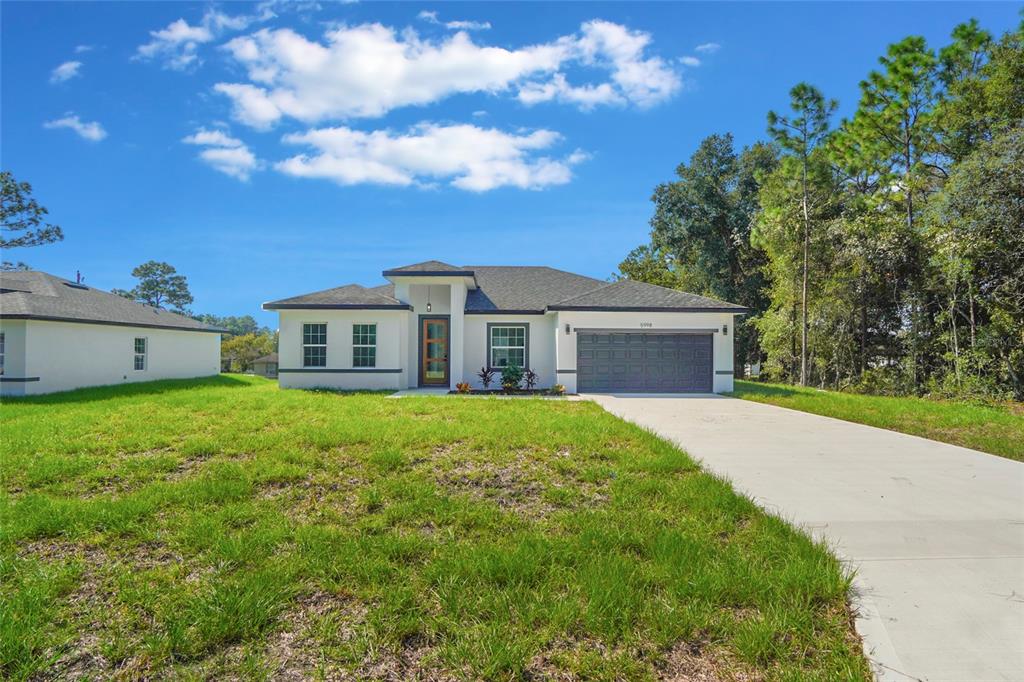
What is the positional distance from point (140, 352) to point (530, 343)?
1622cm

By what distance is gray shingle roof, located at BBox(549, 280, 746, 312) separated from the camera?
15469 millimetres

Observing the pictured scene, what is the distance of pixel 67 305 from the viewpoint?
A: 17125 millimetres

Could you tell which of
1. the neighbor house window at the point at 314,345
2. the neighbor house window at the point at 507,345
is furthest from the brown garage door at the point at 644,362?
the neighbor house window at the point at 314,345

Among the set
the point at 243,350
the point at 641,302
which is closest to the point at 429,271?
the point at 641,302

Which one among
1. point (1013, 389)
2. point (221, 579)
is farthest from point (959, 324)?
point (221, 579)

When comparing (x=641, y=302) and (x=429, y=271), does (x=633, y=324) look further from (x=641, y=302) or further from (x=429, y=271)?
(x=429, y=271)

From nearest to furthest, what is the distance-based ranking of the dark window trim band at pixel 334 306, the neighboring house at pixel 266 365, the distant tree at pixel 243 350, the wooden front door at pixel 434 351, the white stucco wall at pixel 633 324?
the dark window trim band at pixel 334 306 → the white stucco wall at pixel 633 324 → the wooden front door at pixel 434 351 → the neighboring house at pixel 266 365 → the distant tree at pixel 243 350

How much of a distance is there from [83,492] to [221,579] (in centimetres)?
310

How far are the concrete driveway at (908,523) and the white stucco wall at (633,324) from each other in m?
6.38

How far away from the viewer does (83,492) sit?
5.29 meters

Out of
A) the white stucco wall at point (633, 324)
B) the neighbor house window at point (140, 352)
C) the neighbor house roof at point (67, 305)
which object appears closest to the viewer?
the neighbor house roof at point (67, 305)

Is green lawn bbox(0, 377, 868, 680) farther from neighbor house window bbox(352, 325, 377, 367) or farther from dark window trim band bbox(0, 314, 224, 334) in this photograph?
dark window trim band bbox(0, 314, 224, 334)

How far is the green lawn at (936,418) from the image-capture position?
27.8 ft

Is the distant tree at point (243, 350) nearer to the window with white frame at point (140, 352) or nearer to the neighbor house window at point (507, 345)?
the window with white frame at point (140, 352)
